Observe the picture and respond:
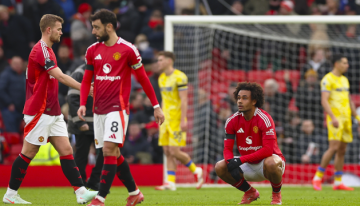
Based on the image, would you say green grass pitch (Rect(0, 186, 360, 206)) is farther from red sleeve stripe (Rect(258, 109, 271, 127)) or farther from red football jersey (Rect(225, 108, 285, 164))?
red sleeve stripe (Rect(258, 109, 271, 127))

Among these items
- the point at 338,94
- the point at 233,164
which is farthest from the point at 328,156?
the point at 233,164

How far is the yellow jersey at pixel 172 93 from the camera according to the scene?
28.0 ft

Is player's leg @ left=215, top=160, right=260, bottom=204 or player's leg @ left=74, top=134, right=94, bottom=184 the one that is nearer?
player's leg @ left=215, top=160, right=260, bottom=204

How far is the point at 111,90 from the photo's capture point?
5027mm

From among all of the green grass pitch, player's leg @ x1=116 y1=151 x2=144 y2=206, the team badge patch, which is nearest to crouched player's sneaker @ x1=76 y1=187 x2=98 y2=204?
the green grass pitch

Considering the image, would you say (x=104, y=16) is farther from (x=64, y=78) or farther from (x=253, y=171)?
(x=253, y=171)

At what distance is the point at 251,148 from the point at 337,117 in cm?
381

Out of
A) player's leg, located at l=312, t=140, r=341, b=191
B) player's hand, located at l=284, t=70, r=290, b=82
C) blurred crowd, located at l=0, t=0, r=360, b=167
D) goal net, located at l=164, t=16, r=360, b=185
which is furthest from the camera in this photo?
player's hand, located at l=284, t=70, r=290, b=82

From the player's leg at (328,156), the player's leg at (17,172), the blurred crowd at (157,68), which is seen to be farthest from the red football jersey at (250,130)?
the blurred crowd at (157,68)

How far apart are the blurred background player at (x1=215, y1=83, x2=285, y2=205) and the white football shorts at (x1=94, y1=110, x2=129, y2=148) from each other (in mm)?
1276

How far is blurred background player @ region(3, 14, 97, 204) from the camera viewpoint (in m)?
5.78

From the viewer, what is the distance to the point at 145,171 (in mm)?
9938

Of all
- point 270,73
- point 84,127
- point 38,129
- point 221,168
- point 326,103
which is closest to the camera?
point 221,168

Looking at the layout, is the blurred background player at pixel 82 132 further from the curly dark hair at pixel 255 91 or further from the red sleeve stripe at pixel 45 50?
the curly dark hair at pixel 255 91
